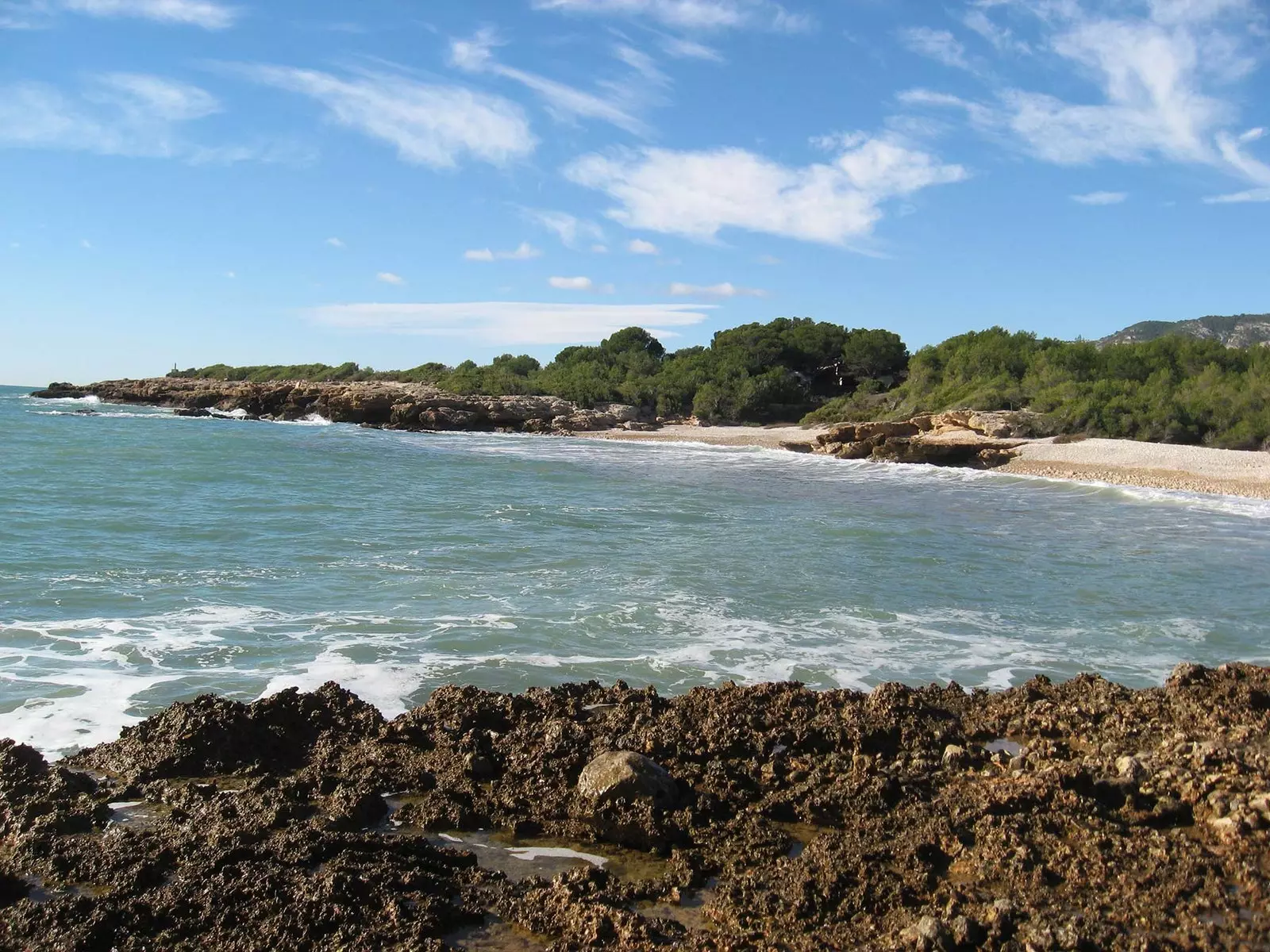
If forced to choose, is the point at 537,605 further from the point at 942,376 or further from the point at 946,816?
the point at 942,376

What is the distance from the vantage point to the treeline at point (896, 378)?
33625 mm

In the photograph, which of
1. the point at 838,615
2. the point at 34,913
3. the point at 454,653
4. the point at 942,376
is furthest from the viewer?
the point at 942,376

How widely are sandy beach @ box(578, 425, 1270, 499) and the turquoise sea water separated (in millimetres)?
1938

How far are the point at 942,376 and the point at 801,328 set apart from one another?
19583 millimetres

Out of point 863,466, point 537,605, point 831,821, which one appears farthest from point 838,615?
point 863,466

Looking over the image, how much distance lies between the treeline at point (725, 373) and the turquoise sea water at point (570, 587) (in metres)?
33.4

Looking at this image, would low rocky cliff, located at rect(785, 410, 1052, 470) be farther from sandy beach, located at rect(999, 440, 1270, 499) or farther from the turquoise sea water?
the turquoise sea water

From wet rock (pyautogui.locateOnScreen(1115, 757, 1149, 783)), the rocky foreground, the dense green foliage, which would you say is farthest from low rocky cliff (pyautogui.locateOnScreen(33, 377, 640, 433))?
wet rock (pyautogui.locateOnScreen(1115, 757, 1149, 783))

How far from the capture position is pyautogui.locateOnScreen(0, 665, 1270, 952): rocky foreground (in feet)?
12.3

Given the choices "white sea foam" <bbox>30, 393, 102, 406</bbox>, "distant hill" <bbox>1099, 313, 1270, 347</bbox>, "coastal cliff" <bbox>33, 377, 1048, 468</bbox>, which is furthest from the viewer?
"distant hill" <bbox>1099, 313, 1270, 347</bbox>

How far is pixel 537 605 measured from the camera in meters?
9.97

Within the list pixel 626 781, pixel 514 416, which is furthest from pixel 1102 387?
pixel 626 781

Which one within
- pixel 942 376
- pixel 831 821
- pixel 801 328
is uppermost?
pixel 801 328

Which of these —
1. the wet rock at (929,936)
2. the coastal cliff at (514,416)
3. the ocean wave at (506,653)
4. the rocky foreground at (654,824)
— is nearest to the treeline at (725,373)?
the coastal cliff at (514,416)
